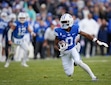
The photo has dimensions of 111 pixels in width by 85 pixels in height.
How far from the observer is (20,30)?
1677 centimetres

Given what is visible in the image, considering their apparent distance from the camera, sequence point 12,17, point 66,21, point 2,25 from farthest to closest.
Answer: point 2,25, point 12,17, point 66,21

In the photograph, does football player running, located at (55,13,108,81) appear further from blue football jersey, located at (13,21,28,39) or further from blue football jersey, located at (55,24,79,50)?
blue football jersey, located at (13,21,28,39)

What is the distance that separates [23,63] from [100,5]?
8.86 m

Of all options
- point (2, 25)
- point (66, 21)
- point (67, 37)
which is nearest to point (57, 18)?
point (2, 25)

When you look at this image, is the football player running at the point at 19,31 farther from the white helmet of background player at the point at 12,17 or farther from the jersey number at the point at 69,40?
the jersey number at the point at 69,40

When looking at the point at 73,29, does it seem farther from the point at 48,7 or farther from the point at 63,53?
the point at 48,7

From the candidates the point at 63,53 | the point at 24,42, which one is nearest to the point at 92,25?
the point at 24,42

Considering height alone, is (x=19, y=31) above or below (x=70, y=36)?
below

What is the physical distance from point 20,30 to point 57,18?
255 inches

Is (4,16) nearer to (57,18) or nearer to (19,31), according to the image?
(57,18)

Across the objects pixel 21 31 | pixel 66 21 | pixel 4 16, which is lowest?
pixel 4 16

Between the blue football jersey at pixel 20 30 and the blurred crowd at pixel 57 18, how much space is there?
417cm

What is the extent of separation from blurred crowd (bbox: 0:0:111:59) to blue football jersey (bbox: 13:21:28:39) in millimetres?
4168

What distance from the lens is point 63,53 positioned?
1168cm
